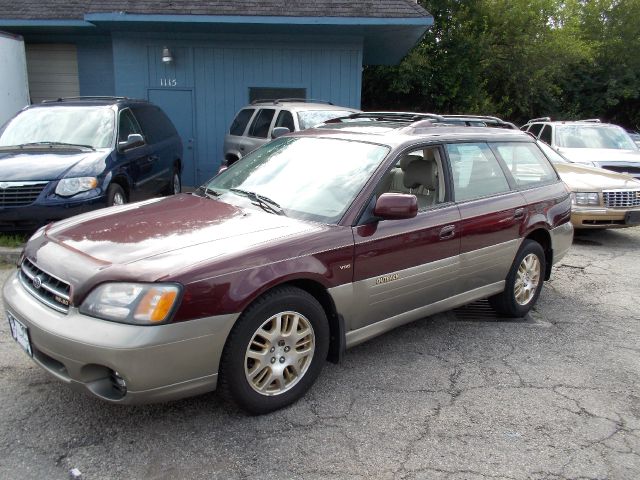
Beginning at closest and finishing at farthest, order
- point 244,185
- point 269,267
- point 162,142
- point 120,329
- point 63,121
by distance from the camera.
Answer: point 120,329 < point 269,267 < point 244,185 < point 63,121 < point 162,142

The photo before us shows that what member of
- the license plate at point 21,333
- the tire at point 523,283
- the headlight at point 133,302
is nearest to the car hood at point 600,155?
the tire at point 523,283

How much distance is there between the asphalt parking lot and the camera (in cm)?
281

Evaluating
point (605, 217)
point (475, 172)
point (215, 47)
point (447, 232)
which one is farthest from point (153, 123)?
point (605, 217)

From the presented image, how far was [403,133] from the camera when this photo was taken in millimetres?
4125

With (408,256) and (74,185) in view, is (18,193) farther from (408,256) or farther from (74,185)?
(408,256)

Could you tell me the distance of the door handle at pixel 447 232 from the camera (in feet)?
13.3

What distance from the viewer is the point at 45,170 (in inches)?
242

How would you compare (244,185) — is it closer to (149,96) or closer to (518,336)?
(518,336)

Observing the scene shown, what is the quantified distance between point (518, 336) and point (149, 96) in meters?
9.08

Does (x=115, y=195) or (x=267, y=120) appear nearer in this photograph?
(x=115, y=195)

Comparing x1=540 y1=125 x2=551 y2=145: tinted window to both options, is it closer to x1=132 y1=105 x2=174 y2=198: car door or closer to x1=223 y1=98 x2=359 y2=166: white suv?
x1=223 y1=98 x2=359 y2=166: white suv

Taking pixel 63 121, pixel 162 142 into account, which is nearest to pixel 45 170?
pixel 63 121

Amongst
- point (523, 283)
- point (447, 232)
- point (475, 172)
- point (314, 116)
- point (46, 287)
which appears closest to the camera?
point (46, 287)

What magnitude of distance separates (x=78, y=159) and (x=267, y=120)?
3426 millimetres
